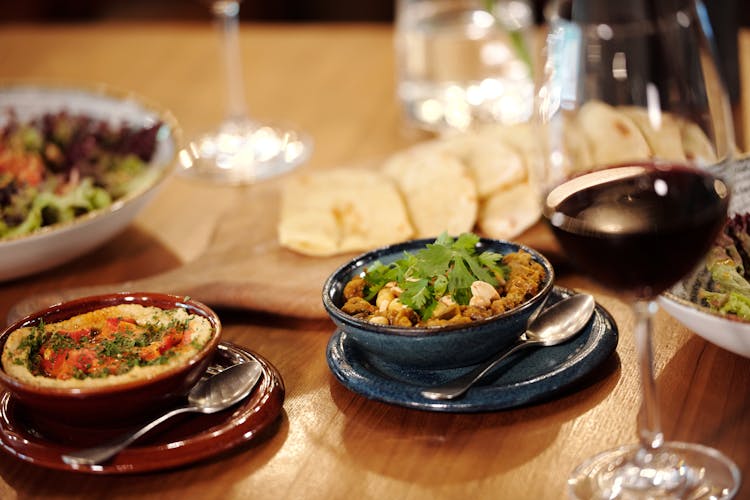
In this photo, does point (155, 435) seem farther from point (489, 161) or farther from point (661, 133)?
point (489, 161)

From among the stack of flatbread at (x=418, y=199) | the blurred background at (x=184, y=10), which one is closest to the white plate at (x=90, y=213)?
the stack of flatbread at (x=418, y=199)

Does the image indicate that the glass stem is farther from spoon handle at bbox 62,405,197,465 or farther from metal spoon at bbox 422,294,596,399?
spoon handle at bbox 62,405,197,465

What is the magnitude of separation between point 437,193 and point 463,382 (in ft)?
1.95

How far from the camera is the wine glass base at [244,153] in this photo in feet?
7.14

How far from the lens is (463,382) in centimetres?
115

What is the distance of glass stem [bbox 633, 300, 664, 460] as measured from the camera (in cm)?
96

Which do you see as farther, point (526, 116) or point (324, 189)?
point (526, 116)

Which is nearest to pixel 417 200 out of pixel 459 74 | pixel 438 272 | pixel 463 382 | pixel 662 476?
pixel 438 272

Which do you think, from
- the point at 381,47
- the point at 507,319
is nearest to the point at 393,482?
the point at 507,319

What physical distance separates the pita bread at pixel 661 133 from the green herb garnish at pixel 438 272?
31 cm

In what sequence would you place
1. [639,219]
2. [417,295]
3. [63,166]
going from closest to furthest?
[639,219], [417,295], [63,166]

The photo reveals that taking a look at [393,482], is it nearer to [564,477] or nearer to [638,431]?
[564,477]

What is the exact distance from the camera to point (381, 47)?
9.83ft

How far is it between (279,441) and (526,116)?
135cm
